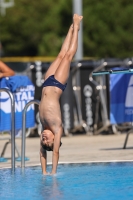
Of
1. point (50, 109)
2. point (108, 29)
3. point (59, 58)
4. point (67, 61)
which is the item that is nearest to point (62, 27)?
point (108, 29)

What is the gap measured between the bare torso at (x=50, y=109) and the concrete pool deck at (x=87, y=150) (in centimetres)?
165

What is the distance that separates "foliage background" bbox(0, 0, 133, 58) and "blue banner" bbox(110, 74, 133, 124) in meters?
41.3

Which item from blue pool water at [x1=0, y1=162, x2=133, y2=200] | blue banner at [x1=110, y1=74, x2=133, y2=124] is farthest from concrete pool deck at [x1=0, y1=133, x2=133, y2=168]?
blue pool water at [x1=0, y1=162, x2=133, y2=200]

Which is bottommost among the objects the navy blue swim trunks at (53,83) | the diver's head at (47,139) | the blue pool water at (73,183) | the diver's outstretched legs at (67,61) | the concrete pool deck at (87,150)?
the concrete pool deck at (87,150)

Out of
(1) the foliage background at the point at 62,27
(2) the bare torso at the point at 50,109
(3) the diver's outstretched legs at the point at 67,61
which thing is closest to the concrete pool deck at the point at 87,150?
(2) the bare torso at the point at 50,109

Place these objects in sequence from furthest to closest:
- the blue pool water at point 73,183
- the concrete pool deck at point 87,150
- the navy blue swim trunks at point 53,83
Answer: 1. the concrete pool deck at point 87,150
2. the navy blue swim trunks at point 53,83
3. the blue pool water at point 73,183

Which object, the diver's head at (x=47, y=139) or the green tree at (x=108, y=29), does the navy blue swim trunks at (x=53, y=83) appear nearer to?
the diver's head at (x=47, y=139)

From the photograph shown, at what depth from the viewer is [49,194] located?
26.2 ft

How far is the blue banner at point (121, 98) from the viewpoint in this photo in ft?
41.2

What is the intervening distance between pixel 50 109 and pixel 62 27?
2209 inches

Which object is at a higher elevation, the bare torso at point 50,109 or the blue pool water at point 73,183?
the bare torso at point 50,109

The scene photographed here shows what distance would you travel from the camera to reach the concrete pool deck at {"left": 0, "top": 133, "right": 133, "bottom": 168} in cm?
1153

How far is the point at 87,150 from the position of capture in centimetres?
1331

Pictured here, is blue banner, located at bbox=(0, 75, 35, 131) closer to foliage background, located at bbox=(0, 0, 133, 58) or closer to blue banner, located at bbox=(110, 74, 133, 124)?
blue banner, located at bbox=(110, 74, 133, 124)
